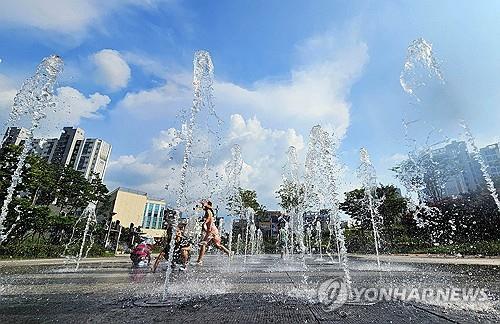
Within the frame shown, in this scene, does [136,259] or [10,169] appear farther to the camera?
[10,169]

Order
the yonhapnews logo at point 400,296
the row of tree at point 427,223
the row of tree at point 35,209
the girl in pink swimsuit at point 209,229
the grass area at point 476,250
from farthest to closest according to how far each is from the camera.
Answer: the row of tree at point 427,223, the row of tree at point 35,209, the grass area at point 476,250, the girl in pink swimsuit at point 209,229, the yonhapnews logo at point 400,296

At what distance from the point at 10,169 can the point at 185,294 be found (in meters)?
21.7

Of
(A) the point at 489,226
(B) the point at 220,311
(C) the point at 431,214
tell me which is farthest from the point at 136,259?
(C) the point at 431,214

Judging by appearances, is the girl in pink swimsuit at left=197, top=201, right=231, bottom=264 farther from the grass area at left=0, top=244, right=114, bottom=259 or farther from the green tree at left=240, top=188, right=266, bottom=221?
the green tree at left=240, top=188, right=266, bottom=221

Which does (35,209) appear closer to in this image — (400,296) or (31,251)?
(31,251)

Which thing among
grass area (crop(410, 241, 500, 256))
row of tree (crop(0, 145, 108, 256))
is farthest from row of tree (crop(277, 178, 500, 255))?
row of tree (crop(0, 145, 108, 256))

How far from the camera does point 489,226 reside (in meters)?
24.3

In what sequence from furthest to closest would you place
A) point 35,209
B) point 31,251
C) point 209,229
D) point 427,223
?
1. point 427,223
2. point 35,209
3. point 31,251
4. point 209,229

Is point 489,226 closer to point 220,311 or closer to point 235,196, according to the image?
point 220,311

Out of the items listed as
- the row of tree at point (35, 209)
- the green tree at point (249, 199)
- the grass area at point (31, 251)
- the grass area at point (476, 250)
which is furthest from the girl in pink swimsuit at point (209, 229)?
the green tree at point (249, 199)

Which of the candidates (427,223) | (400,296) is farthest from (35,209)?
(427,223)

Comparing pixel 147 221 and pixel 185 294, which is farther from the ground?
pixel 147 221

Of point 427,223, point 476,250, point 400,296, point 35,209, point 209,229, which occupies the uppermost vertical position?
point 427,223

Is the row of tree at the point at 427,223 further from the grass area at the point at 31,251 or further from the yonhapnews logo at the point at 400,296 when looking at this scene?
the grass area at the point at 31,251
